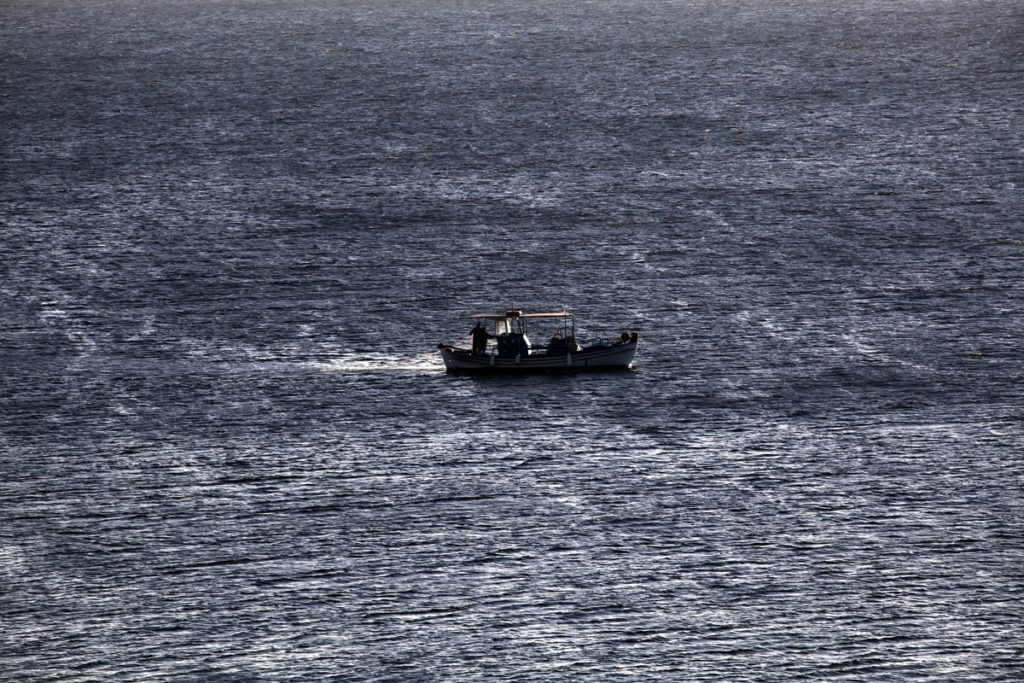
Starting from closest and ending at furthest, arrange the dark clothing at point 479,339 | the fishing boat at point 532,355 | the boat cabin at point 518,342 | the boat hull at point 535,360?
the boat hull at point 535,360
the fishing boat at point 532,355
the boat cabin at point 518,342
the dark clothing at point 479,339

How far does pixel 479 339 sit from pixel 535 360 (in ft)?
21.7

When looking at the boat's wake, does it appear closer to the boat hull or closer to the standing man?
the boat hull

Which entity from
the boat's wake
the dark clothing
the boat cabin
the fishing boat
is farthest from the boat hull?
the boat's wake

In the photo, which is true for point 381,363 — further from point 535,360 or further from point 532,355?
point 535,360

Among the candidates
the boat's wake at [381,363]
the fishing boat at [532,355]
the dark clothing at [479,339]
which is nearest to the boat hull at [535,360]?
the fishing boat at [532,355]

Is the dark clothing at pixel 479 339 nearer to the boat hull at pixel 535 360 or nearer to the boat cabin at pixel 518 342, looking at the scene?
the boat cabin at pixel 518 342

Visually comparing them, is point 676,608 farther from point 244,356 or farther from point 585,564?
point 244,356

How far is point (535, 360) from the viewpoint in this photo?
191 m

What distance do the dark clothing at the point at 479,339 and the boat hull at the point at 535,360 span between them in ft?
5.19

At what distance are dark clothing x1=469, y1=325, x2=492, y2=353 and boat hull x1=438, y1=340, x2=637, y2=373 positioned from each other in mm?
1583

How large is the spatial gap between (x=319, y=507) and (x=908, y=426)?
60.2 meters

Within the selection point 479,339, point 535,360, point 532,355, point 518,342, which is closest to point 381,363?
point 479,339

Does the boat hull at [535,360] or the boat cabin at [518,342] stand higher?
the boat cabin at [518,342]

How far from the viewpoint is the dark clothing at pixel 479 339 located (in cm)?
19212
